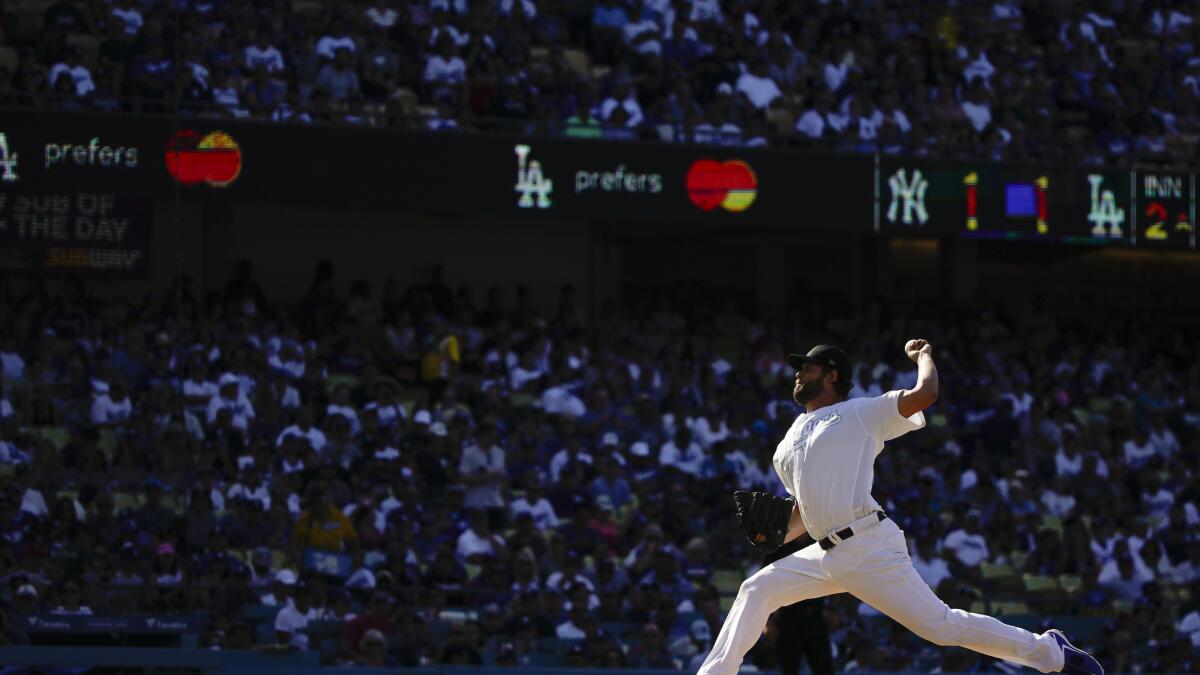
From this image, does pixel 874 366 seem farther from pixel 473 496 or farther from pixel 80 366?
pixel 80 366

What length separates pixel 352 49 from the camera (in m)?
20.1

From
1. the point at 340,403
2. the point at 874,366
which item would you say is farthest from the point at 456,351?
the point at 874,366

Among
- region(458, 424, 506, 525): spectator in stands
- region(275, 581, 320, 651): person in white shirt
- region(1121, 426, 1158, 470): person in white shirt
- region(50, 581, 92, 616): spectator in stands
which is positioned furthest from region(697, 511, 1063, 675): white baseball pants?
region(1121, 426, 1158, 470): person in white shirt

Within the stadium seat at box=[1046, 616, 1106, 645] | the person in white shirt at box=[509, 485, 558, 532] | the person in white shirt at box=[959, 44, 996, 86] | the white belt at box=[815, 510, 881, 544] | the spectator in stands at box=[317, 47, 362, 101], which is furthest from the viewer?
the person in white shirt at box=[959, 44, 996, 86]

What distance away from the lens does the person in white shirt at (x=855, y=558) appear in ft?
27.0

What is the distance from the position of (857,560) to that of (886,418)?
624mm

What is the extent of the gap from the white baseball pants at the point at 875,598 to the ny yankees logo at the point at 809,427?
0.45m

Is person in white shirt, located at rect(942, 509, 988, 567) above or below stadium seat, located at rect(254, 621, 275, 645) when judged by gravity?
above

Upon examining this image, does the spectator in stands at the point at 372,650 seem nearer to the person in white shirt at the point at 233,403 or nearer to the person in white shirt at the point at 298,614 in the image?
the person in white shirt at the point at 298,614

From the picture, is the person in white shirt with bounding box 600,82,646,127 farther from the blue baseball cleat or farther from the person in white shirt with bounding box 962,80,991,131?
the blue baseball cleat

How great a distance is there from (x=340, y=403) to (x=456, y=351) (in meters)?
2.09

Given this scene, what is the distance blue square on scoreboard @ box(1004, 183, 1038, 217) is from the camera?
21531mm

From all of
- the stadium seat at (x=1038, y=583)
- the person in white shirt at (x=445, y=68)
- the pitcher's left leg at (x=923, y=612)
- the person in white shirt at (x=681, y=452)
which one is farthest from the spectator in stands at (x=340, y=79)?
the pitcher's left leg at (x=923, y=612)

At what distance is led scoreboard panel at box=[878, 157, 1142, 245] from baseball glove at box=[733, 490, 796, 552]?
1325 cm
